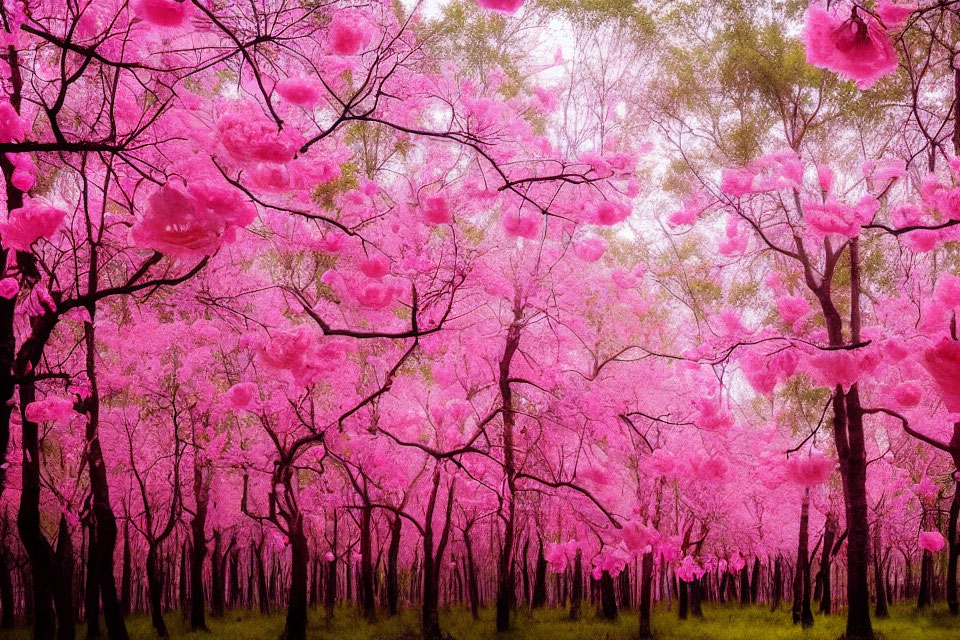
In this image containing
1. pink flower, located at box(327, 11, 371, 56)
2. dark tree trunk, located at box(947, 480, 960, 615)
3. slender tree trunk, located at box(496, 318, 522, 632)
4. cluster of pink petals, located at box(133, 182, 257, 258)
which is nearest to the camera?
cluster of pink petals, located at box(133, 182, 257, 258)

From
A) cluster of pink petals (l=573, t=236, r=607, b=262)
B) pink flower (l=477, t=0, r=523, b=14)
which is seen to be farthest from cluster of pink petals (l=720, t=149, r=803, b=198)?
pink flower (l=477, t=0, r=523, b=14)

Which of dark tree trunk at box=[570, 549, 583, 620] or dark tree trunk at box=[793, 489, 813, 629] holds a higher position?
dark tree trunk at box=[793, 489, 813, 629]

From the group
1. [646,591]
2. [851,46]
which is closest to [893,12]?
[851,46]

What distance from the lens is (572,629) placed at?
488 inches

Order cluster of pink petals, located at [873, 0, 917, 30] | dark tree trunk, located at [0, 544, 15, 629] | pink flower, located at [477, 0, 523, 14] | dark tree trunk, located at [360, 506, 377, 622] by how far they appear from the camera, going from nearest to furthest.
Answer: pink flower, located at [477, 0, 523, 14]
cluster of pink petals, located at [873, 0, 917, 30]
dark tree trunk, located at [360, 506, 377, 622]
dark tree trunk, located at [0, 544, 15, 629]

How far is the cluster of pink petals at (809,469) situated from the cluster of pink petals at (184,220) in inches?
200

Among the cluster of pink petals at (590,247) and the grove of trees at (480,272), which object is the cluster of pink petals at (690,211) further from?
the cluster of pink petals at (590,247)

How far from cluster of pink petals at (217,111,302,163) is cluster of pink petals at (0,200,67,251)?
1260 mm

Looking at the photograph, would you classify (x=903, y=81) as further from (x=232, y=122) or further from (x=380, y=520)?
(x=380, y=520)

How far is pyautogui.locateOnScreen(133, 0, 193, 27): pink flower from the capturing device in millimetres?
2727

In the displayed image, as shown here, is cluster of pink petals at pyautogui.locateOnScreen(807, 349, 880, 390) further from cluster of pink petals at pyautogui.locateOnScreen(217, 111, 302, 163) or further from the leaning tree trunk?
the leaning tree trunk

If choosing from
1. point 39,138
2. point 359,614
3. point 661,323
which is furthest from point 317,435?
point 359,614

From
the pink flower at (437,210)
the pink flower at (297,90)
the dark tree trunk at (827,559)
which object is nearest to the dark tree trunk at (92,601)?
the pink flower at (437,210)

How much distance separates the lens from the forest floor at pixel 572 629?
35.4 ft
